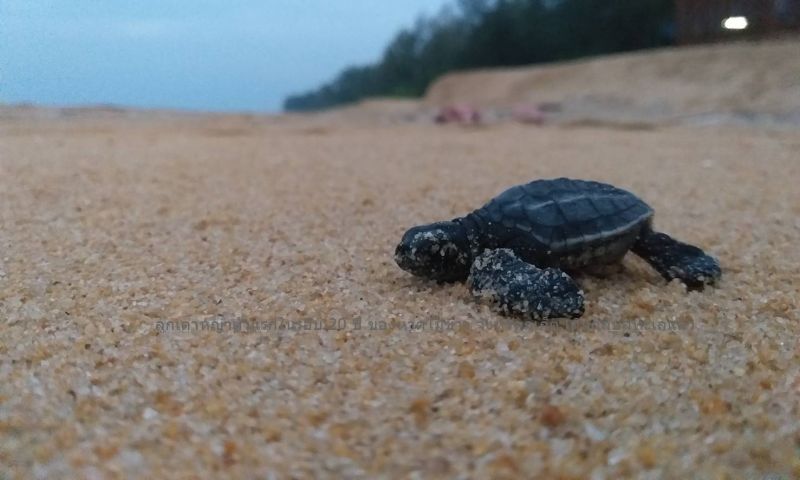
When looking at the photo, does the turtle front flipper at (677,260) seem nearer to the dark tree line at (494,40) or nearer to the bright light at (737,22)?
the bright light at (737,22)

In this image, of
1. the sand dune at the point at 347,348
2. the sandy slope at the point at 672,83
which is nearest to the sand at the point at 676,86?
the sandy slope at the point at 672,83

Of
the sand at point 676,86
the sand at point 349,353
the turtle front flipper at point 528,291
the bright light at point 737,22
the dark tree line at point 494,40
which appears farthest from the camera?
the dark tree line at point 494,40

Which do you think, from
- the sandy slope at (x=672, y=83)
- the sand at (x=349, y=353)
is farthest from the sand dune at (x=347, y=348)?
the sandy slope at (x=672, y=83)

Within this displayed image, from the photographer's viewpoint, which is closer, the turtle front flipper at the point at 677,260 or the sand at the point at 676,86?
the turtle front flipper at the point at 677,260

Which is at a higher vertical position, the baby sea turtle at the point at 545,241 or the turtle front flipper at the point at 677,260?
the baby sea turtle at the point at 545,241

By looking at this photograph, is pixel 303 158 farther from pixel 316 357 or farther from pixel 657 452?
pixel 657 452

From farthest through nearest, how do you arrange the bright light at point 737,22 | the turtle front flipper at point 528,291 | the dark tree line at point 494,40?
the dark tree line at point 494,40 < the bright light at point 737,22 < the turtle front flipper at point 528,291

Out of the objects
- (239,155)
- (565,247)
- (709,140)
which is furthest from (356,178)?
(709,140)

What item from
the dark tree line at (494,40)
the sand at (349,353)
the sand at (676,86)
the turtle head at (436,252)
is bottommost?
the sand at (349,353)

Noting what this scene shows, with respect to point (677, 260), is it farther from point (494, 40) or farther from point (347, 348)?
point (494, 40)
